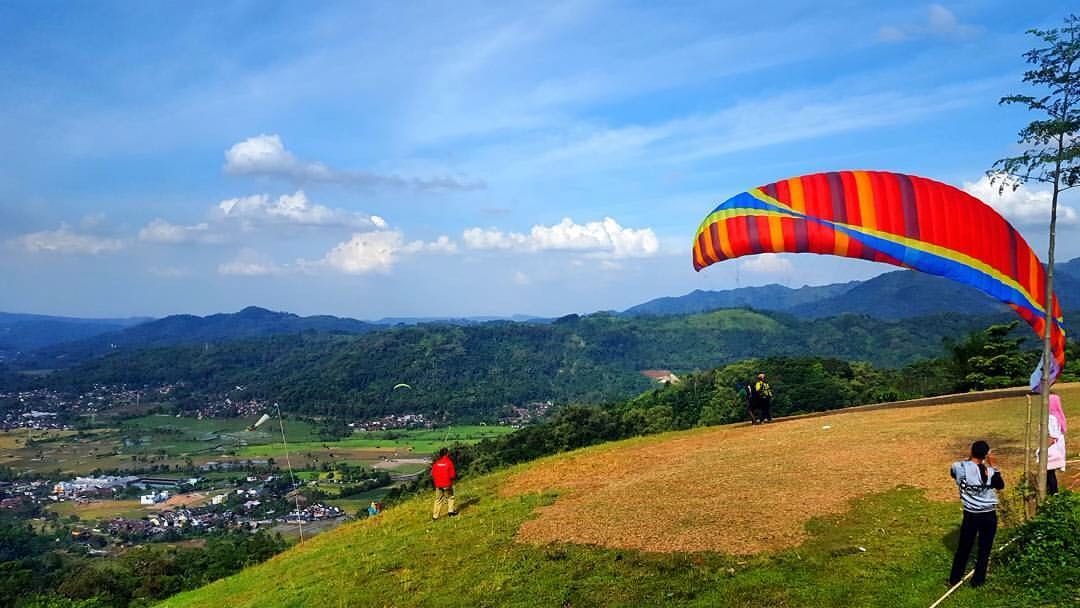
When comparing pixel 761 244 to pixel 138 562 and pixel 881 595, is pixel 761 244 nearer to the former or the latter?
pixel 881 595

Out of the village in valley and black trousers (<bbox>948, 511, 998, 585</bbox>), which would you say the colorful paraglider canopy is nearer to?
black trousers (<bbox>948, 511, 998, 585</bbox>)

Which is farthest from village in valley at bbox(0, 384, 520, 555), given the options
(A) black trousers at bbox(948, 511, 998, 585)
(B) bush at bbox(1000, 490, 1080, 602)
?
(B) bush at bbox(1000, 490, 1080, 602)

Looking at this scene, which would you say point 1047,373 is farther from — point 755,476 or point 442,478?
point 442,478

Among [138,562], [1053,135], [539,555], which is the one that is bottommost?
[138,562]

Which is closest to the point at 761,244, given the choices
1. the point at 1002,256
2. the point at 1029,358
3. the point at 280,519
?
the point at 1002,256

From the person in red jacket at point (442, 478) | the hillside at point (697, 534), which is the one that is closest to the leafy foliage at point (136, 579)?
the hillside at point (697, 534)

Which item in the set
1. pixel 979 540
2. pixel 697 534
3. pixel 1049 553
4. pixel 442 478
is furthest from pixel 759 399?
pixel 979 540
